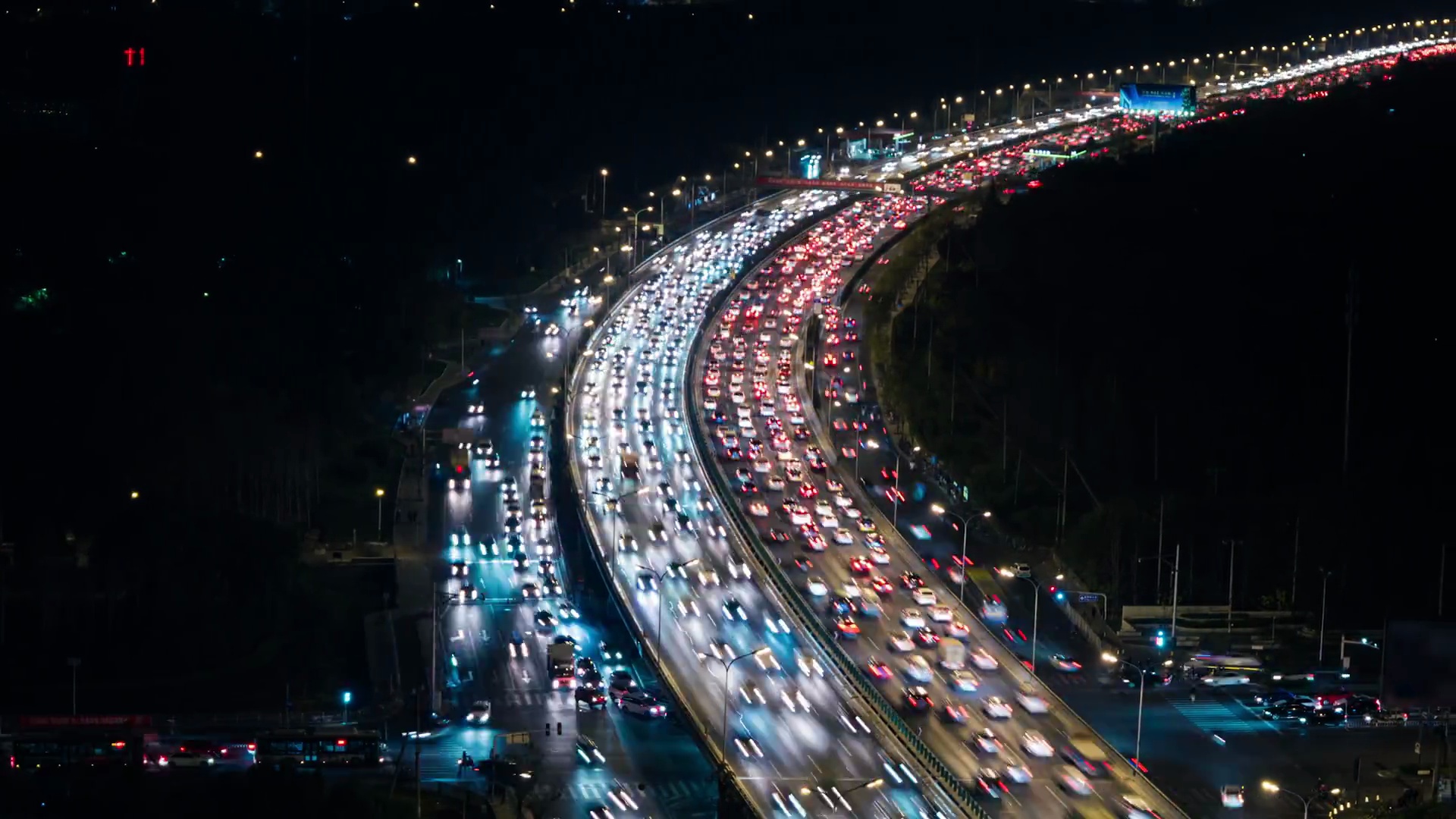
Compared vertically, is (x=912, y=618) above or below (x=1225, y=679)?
above

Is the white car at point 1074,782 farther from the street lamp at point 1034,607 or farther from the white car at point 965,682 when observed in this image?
the street lamp at point 1034,607

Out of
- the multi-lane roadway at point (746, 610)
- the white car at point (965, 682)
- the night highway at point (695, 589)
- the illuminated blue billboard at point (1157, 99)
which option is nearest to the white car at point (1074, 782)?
the multi-lane roadway at point (746, 610)

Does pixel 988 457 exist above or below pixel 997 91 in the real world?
below

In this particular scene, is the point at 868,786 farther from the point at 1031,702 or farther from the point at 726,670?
the point at 1031,702

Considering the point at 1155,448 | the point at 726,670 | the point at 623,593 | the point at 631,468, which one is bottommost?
the point at 726,670

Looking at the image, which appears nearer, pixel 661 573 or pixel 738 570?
pixel 661 573

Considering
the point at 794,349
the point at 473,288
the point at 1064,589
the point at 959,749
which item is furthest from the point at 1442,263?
the point at 959,749

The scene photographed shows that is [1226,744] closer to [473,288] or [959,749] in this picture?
[959,749]

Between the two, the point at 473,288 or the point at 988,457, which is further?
the point at 473,288

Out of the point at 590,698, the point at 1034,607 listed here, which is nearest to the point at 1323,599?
the point at 1034,607
